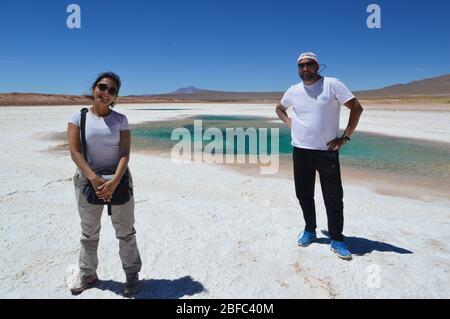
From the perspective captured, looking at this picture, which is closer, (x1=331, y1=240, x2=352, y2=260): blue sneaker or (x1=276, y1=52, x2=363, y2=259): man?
(x1=276, y1=52, x2=363, y2=259): man

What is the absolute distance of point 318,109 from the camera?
3.36 m

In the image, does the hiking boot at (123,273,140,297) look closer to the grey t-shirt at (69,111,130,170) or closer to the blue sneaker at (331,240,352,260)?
the grey t-shirt at (69,111,130,170)

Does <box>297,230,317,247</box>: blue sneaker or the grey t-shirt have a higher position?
the grey t-shirt

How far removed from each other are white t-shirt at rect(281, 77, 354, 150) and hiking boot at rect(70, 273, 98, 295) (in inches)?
85.2

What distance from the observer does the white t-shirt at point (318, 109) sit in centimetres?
331

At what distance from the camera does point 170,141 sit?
44.5ft

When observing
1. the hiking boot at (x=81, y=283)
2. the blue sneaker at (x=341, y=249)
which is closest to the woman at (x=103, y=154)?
the hiking boot at (x=81, y=283)

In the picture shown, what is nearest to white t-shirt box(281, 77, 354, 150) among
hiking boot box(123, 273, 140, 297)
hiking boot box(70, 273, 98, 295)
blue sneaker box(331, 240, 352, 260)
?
blue sneaker box(331, 240, 352, 260)

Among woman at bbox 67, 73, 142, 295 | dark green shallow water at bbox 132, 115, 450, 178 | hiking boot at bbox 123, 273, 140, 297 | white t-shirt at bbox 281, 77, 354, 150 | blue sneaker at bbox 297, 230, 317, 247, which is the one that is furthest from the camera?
dark green shallow water at bbox 132, 115, 450, 178

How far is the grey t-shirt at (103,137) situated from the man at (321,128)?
165cm

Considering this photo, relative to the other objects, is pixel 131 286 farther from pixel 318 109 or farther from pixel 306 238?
pixel 318 109

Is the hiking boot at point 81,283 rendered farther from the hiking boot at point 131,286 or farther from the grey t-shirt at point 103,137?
the grey t-shirt at point 103,137

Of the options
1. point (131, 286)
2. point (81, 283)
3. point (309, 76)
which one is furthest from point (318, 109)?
point (81, 283)

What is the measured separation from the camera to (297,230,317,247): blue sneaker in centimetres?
382
